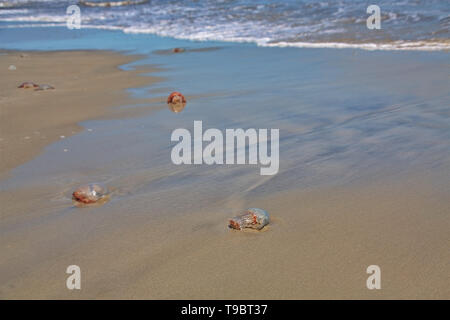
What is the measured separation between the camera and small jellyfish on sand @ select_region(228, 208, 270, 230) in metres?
2.67

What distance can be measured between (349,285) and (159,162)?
1898mm

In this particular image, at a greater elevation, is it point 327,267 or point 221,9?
point 221,9

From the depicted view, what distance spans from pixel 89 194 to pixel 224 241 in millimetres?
945

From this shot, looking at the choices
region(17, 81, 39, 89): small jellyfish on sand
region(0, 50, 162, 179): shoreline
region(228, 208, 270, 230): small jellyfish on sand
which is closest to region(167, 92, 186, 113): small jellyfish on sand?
region(0, 50, 162, 179): shoreline

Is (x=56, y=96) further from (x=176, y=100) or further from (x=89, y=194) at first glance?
(x=89, y=194)

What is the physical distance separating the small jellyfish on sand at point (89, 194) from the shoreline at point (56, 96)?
82 centimetres

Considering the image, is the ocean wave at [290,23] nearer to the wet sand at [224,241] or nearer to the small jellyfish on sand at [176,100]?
the small jellyfish on sand at [176,100]

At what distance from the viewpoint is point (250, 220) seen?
268 centimetres

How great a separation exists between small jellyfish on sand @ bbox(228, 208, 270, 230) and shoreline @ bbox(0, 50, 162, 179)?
1826mm

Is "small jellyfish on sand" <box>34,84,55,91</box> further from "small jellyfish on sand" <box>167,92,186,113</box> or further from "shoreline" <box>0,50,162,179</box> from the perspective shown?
"small jellyfish on sand" <box>167,92,186,113</box>

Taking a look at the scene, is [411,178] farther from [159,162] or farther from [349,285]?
[159,162]
